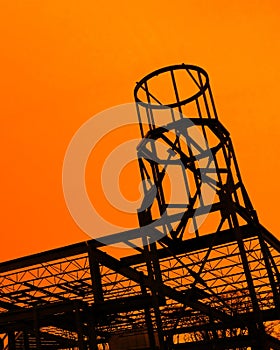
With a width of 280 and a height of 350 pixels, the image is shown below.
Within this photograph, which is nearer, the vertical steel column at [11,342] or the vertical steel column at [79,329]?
the vertical steel column at [79,329]

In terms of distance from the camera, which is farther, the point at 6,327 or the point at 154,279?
the point at 6,327

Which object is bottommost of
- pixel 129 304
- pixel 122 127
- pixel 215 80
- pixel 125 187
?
pixel 129 304

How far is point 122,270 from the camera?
82.3 feet

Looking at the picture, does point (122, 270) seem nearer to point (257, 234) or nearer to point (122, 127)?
point (257, 234)

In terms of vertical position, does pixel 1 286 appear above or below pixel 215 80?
below

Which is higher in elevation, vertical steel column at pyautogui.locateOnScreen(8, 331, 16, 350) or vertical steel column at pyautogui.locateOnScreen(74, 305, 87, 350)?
vertical steel column at pyautogui.locateOnScreen(8, 331, 16, 350)

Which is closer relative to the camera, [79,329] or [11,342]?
[79,329]

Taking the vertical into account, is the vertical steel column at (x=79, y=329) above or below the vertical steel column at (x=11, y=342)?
below

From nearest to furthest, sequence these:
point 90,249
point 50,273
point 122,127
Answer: point 90,249
point 50,273
point 122,127

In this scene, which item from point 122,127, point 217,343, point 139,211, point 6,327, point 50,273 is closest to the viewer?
point 139,211

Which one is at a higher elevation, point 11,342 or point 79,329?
point 11,342

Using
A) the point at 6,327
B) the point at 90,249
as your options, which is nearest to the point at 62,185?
the point at 90,249

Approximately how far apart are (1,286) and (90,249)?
10081 mm

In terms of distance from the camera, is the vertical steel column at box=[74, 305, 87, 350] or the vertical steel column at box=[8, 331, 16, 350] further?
the vertical steel column at box=[8, 331, 16, 350]
